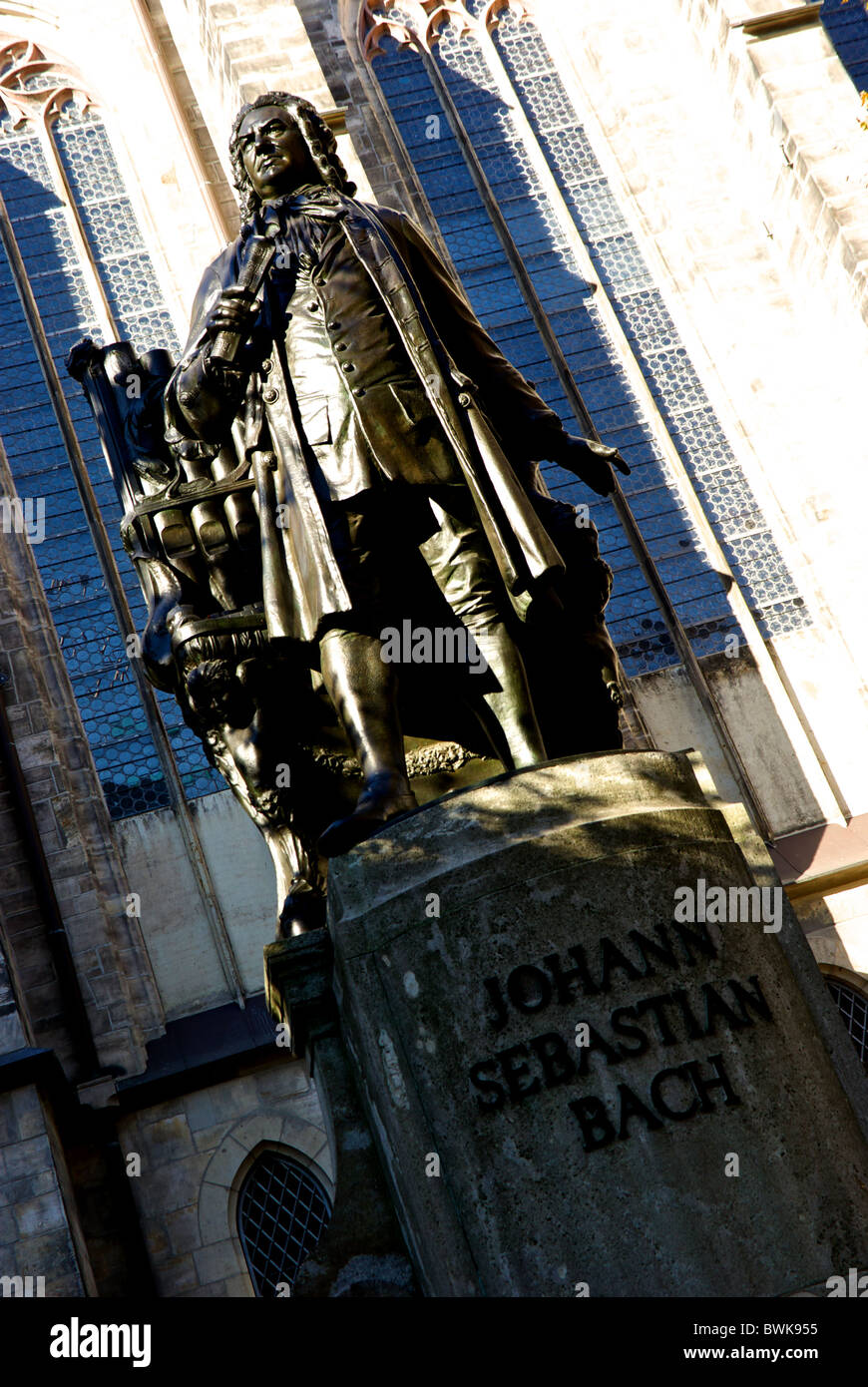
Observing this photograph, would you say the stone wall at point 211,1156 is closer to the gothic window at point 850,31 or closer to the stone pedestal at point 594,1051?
the stone pedestal at point 594,1051

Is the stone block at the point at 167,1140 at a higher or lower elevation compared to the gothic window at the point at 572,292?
lower

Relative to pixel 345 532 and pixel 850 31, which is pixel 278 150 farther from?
pixel 850 31

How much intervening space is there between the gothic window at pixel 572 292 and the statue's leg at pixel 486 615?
27.9 feet

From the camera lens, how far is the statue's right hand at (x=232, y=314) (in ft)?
11.6

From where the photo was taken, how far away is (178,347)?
12430mm

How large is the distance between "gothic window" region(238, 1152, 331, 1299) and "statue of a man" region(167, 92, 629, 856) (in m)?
6.96

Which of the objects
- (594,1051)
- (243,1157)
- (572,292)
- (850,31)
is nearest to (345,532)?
(594,1051)

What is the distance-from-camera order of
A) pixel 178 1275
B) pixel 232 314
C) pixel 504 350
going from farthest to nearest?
pixel 504 350
pixel 178 1275
pixel 232 314

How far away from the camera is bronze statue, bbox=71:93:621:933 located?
3283 mm

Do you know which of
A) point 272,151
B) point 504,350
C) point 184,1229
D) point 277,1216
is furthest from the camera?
point 504,350

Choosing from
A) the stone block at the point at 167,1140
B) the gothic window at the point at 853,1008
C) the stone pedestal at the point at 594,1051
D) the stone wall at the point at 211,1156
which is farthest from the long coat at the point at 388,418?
the gothic window at the point at 853,1008

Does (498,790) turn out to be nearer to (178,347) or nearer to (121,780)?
(121,780)

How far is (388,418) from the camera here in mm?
3400

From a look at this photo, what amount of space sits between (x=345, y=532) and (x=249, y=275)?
0.88 metres
